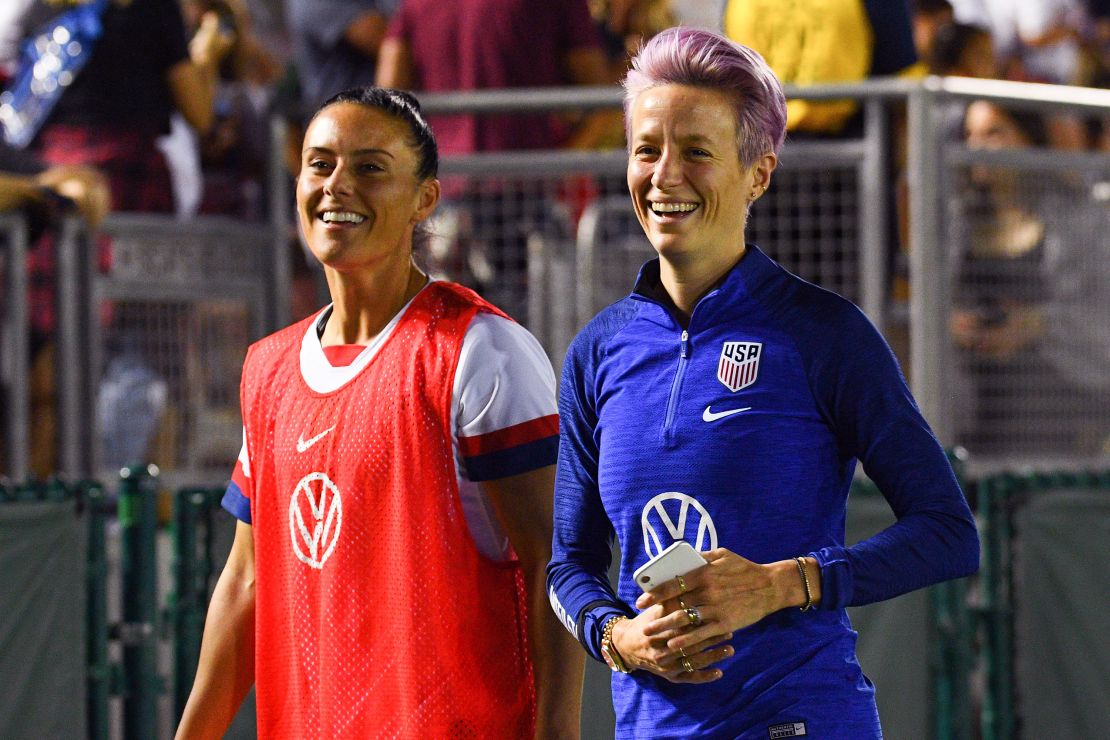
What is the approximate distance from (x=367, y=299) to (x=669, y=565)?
38.0 inches

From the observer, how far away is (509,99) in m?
5.73

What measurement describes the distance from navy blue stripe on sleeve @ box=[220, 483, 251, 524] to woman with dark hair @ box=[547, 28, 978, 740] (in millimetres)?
822

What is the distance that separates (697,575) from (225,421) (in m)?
4.39

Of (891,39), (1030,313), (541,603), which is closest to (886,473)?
(541,603)

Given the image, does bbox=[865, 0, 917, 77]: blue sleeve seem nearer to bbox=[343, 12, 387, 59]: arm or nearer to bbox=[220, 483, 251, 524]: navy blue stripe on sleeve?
bbox=[343, 12, 387, 59]: arm

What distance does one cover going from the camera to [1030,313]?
592cm

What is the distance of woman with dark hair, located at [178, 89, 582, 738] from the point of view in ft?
8.85

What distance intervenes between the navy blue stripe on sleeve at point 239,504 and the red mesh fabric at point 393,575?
24cm

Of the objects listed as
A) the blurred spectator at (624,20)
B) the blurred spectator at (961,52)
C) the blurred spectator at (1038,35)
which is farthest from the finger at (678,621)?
the blurred spectator at (1038,35)

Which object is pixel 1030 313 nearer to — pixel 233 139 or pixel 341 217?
pixel 233 139

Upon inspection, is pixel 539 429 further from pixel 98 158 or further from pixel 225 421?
pixel 98 158

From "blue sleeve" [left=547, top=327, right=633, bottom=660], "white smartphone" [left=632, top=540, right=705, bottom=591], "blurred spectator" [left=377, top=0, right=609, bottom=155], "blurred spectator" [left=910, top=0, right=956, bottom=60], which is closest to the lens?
"white smartphone" [left=632, top=540, right=705, bottom=591]

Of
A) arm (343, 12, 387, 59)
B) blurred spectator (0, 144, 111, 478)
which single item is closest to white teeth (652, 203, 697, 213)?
blurred spectator (0, 144, 111, 478)

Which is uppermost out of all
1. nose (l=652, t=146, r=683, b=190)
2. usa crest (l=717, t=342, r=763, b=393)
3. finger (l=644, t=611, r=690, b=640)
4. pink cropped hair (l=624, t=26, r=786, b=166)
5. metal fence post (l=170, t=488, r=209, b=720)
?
pink cropped hair (l=624, t=26, r=786, b=166)
